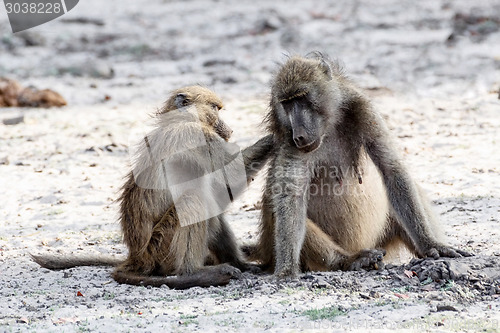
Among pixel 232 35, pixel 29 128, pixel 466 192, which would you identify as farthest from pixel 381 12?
pixel 466 192

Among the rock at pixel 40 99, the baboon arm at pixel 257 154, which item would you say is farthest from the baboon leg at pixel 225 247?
the rock at pixel 40 99

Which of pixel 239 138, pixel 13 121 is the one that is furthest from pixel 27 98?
pixel 239 138

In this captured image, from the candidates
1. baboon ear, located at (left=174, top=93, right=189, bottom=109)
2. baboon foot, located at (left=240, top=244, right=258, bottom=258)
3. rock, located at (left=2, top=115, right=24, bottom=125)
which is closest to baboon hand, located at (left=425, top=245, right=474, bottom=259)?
baboon foot, located at (left=240, top=244, right=258, bottom=258)

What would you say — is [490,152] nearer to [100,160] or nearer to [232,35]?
[100,160]

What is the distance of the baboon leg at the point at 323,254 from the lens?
4809 millimetres

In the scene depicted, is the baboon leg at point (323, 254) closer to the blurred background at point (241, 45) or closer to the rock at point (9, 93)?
the blurred background at point (241, 45)

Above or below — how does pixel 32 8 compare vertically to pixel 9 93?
above

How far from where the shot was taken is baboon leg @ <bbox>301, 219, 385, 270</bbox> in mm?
4809

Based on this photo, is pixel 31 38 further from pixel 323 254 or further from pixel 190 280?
pixel 323 254

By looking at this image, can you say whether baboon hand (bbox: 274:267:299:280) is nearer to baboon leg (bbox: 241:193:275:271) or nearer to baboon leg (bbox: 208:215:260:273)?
baboon leg (bbox: 241:193:275:271)

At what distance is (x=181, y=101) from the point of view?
17.9 feet

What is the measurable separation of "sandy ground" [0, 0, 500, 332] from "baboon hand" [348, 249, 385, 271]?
0.11 metres

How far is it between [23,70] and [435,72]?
6.81 metres

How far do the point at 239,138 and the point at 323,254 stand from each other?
12.7 ft
